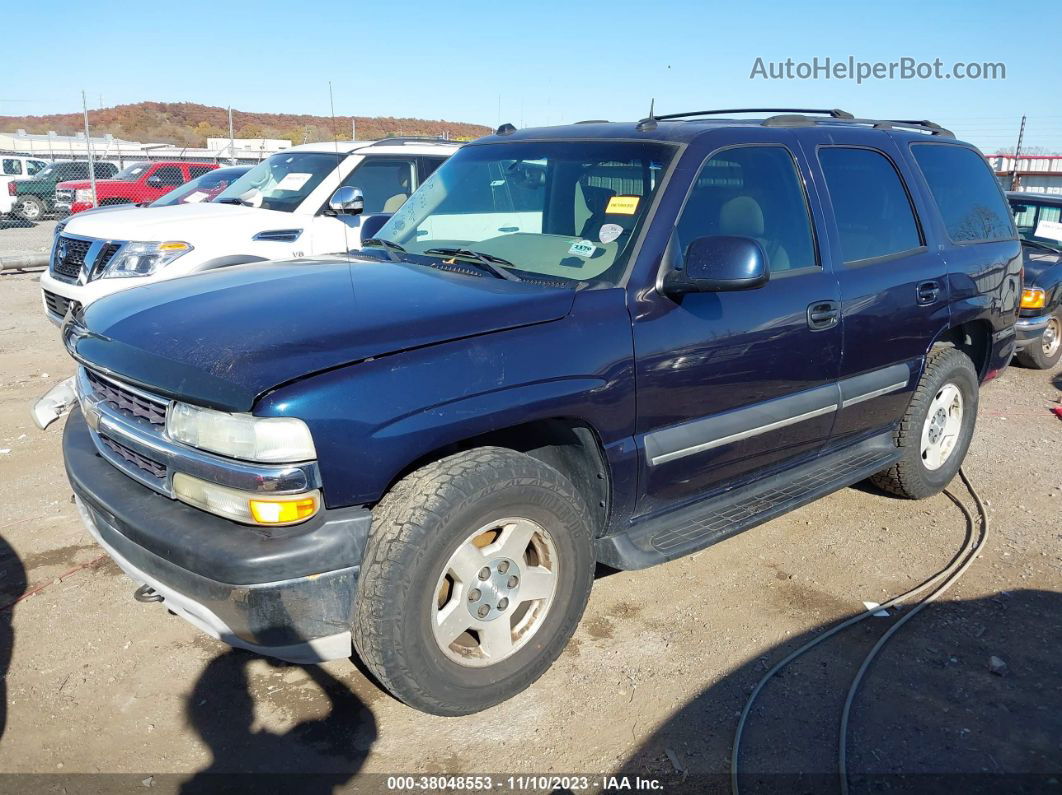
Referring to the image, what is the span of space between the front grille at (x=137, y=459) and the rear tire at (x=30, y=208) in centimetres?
2380

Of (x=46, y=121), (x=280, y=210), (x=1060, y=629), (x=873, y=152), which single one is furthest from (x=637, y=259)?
(x=46, y=121)

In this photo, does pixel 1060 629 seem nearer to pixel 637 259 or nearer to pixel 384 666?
pixel 637 259

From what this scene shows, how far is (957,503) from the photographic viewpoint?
197 inches

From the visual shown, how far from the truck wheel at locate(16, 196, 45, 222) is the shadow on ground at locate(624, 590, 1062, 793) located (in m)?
25.3

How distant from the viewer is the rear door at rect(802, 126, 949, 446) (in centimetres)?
395

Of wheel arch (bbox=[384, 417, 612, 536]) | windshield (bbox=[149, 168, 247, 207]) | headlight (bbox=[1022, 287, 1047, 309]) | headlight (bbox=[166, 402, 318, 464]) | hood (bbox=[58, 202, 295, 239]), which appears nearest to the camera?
headlight (bbox=[166, 402, 318, 464])

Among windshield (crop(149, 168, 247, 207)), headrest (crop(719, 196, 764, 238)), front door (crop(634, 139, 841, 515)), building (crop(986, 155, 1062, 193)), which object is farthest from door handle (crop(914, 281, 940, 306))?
building (crop(986, 155, 1062, 193))

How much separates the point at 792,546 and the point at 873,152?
206 cm

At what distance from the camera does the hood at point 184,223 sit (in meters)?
6.71

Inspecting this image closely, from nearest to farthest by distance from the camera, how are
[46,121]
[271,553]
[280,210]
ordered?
[271,553], [280,210], [46,121]

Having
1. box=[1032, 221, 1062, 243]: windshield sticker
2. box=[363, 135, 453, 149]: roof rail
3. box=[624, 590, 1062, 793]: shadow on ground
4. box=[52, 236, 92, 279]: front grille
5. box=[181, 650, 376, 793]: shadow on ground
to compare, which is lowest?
box=[624, 590, 1062, 793]: shadow on ground

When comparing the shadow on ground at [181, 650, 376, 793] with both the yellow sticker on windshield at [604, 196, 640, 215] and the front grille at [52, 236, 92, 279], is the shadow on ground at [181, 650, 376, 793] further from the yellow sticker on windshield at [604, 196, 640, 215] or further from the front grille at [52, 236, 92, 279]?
the front grille at [52, 236, 92, 279]

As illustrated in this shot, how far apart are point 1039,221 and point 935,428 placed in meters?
5.60

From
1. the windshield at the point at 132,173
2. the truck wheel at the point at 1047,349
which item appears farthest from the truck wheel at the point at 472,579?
the windshield at the point at 132,173
